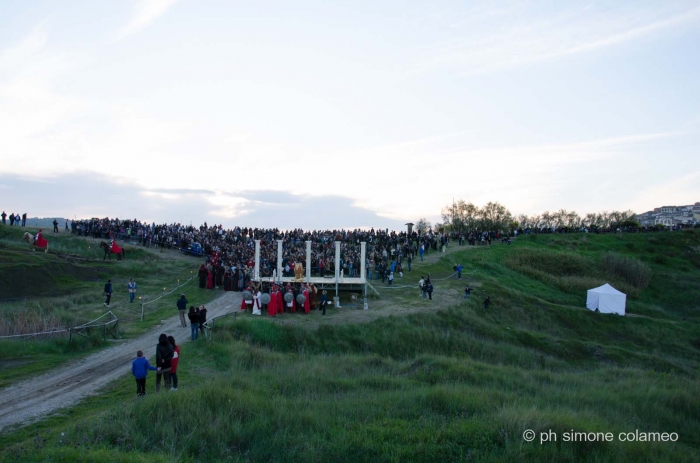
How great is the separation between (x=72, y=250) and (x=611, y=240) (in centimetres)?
6937

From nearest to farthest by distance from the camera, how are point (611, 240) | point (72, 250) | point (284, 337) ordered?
point (284, 337)
point (72, 250)
point (611, 240)

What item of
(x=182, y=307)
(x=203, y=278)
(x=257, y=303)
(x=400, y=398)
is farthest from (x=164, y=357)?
(x=203, y=278)

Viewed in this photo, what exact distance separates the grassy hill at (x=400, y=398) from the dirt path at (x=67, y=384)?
73 centimetres

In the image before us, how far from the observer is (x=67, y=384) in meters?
15.4

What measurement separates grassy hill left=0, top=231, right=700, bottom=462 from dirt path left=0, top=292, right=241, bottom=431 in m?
0.73

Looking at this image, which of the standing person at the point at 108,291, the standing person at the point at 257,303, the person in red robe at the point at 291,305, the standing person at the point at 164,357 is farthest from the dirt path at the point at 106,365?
the standing person at the point at 108,291

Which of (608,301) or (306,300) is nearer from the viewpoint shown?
(306,300)

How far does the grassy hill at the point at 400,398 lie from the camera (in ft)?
36.9

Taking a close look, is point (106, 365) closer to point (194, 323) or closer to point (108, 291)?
point (194, 323)

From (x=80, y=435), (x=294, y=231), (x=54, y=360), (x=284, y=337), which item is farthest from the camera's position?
(x=294, y=231)

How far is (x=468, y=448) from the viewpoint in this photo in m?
11.4

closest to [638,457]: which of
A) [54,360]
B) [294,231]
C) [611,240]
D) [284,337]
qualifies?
[284,337]

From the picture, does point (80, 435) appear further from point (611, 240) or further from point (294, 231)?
point (611, 240)

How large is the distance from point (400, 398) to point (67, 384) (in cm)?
1006
